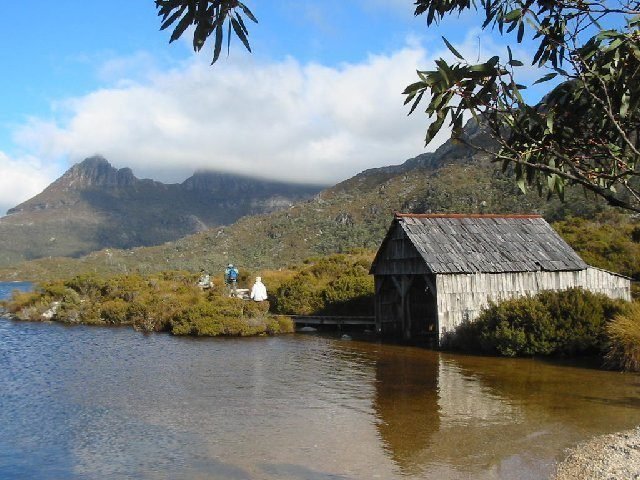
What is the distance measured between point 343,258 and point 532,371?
830 inches

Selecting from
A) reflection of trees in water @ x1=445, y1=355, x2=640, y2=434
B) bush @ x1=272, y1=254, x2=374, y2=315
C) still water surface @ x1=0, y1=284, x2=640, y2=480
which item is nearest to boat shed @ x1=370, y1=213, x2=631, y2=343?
still water surface @ x1=0, y1=284, x2=640, y2=480

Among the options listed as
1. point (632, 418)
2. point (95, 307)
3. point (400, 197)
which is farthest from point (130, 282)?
point (400, 197)

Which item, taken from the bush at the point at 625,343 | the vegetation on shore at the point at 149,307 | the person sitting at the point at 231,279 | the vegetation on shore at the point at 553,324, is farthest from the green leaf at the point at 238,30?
the person sitting at the point at 231,279

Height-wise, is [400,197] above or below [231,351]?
above

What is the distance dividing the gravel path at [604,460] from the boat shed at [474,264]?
10.6m

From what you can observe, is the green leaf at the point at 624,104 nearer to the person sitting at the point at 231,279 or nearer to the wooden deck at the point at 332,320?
the wooden deck at the point at 332,320

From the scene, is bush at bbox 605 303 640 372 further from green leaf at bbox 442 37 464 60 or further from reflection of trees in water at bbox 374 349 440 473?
green leaf at bbox 442 37 464 60

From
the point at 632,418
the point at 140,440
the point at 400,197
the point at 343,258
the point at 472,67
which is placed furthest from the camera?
the point at 400,197

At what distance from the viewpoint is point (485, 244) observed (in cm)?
2220

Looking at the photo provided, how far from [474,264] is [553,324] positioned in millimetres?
3271

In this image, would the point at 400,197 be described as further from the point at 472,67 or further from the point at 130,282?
the point at 472,67

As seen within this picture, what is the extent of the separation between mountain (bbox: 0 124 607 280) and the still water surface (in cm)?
3360

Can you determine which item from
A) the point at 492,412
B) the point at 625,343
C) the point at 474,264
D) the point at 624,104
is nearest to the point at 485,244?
the point at 474,264

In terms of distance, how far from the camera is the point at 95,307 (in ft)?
109
